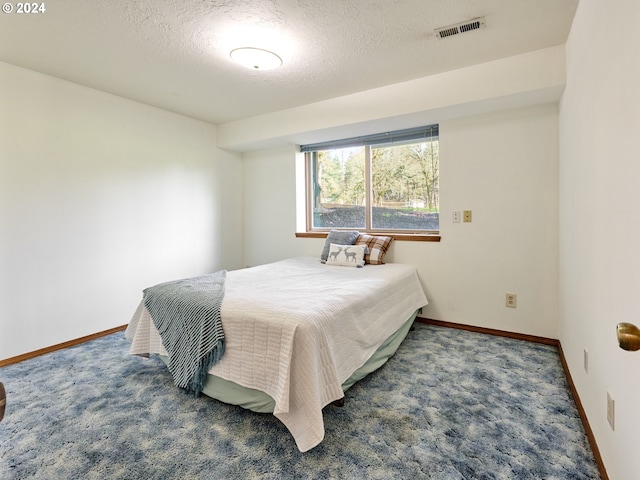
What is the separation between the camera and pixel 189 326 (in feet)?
6.44

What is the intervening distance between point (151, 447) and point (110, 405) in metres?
0.54

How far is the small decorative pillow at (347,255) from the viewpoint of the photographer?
10.7 ft

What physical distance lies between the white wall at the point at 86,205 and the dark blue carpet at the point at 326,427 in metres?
0.59

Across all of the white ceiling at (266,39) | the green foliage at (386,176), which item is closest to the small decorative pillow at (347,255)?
the green foliage at (386,176)

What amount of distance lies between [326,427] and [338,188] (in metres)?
2.89

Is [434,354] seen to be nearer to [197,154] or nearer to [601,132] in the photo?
[601,132]

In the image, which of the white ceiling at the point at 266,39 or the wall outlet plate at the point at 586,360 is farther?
the white ceiling at the point at 266,39

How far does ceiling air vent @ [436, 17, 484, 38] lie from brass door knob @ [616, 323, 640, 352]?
1.99m

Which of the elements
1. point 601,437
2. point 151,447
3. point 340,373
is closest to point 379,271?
point 340,373

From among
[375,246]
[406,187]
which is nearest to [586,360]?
[375,246]

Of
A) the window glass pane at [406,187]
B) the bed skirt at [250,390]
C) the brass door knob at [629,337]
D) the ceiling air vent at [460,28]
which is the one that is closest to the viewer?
the brass door knob at [629,337]

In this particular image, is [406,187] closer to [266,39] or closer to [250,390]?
[266,39]

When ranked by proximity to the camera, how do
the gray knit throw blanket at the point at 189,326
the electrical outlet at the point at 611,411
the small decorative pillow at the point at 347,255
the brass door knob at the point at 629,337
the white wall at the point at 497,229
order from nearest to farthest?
the brass door knob at the point at 629,337 < the electrical outlet at the point at 611,411 < the gray knit throw blanket at the point at 189,326 < the white wall at the point at 497,229 < the small decorative pillow at the point at 347,255

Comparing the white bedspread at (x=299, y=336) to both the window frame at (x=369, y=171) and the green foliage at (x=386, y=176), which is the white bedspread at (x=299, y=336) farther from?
the green foliage at (x=386, y=176)
